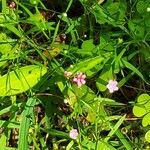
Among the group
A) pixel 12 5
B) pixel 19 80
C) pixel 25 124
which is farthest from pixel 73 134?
pixel 12 5

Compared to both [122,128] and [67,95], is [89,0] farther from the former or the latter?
[122,128]

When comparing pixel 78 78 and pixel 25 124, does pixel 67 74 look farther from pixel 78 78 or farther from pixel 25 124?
pixel 25 124

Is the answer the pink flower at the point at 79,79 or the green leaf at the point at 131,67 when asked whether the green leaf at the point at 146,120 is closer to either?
the green leaf at the point at 131,67

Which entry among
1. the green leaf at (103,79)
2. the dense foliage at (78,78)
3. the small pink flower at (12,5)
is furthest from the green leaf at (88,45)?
the small pink flower at (12,5)

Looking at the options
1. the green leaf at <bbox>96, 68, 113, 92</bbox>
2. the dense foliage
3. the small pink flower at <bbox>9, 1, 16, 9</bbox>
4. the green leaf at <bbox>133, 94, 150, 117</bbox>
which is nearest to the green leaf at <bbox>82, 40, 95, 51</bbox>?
the dense foliage

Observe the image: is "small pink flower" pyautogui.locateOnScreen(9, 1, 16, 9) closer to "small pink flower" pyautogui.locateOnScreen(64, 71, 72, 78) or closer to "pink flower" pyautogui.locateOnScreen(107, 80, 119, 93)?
"small pink flower" pyautogui.locateOnScreen(64, 71, 72, 78)

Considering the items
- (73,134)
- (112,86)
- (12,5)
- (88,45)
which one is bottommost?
(73,134)
